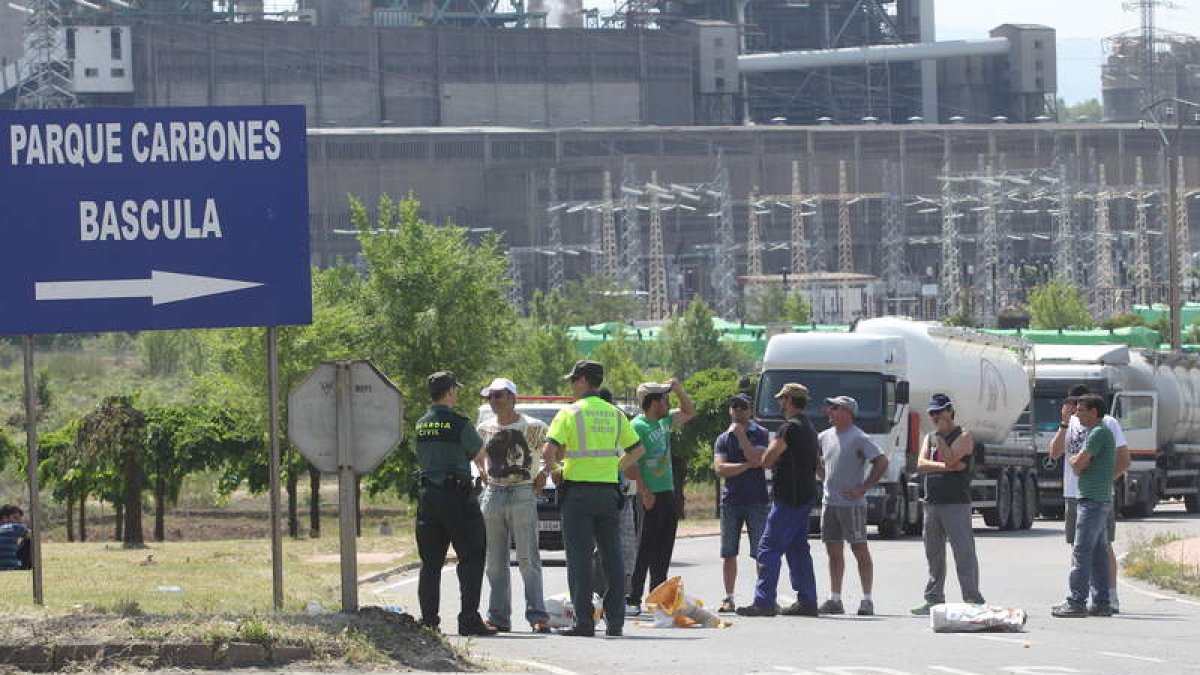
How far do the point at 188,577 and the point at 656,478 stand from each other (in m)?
7.08

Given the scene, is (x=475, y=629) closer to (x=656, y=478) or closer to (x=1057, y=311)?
(x=656, y=478)

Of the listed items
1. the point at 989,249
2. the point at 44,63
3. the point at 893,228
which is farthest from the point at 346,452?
the point at 44,63

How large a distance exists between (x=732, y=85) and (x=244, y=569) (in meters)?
128

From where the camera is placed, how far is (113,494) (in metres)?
42.4

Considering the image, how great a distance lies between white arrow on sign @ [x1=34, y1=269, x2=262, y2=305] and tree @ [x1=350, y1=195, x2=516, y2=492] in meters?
23.4

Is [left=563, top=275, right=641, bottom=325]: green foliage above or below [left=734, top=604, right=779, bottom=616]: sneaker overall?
above

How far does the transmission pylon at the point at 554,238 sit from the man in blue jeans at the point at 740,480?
4343 inches

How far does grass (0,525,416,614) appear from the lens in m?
18.0

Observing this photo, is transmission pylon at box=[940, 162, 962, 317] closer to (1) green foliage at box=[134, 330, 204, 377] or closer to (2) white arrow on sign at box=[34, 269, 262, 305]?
(1) green foliage at box=[134, 330, 204, 377]

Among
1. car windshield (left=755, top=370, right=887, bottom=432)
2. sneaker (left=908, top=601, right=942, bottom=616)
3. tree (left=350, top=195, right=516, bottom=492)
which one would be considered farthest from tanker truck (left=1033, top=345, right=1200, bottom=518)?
sneaker (left=908, top=601, right=942, bottom=616)

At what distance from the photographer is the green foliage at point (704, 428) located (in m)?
48.2

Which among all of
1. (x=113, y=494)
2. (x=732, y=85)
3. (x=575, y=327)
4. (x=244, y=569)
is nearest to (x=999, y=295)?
(x=732, y=85)

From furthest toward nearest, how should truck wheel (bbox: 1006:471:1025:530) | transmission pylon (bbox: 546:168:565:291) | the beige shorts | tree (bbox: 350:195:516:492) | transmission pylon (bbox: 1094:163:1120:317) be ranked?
transmission pylon (bbox: 1094:163:1120:317), transmission pylon (bbox: 546:168:565:291), tree (bbox: 350:195:516:492), truck wheel (bbox: 1006:471:1025:530), the beige shorts

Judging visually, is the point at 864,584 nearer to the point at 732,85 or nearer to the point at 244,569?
the point at 244,569
